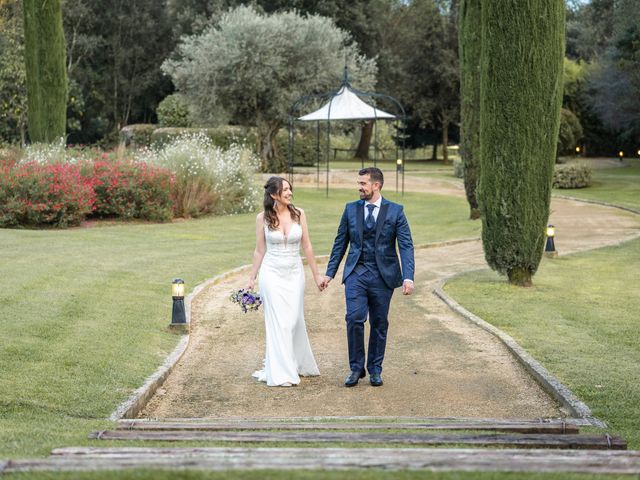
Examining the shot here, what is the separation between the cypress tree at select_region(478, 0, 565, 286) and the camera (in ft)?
46.3

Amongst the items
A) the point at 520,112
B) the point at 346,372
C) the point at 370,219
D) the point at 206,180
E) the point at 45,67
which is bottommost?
the point at 346,372

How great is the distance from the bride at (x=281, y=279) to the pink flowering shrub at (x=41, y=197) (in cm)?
1327

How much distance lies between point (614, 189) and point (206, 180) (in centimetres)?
1863

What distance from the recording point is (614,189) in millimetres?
36812

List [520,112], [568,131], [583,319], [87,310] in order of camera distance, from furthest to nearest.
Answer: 1. [568,131]
2. [520,112]
3. [583,319]
4. [87,310]

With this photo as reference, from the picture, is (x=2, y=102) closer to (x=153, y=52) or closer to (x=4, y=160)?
(x=153, y=52)

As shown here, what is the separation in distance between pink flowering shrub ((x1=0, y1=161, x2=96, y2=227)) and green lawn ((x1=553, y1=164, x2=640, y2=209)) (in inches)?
687

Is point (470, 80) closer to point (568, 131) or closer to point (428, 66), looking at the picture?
point (568, 131)

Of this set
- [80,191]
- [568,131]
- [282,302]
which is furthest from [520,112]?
[568,131]

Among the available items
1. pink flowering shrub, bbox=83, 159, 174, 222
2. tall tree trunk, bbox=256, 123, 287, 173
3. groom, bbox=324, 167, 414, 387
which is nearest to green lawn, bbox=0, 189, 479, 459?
pink flowering shrub, bbox=83, 159, 174, 222

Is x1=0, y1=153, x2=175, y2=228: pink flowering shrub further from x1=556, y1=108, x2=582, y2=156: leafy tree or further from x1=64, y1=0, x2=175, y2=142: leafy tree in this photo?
x1=64, y1=0, x2=175, y2=142: leafy tree

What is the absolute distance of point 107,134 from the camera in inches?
2135

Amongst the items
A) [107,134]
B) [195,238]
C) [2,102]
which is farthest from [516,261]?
[107,134]

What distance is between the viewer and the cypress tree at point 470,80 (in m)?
21.7
